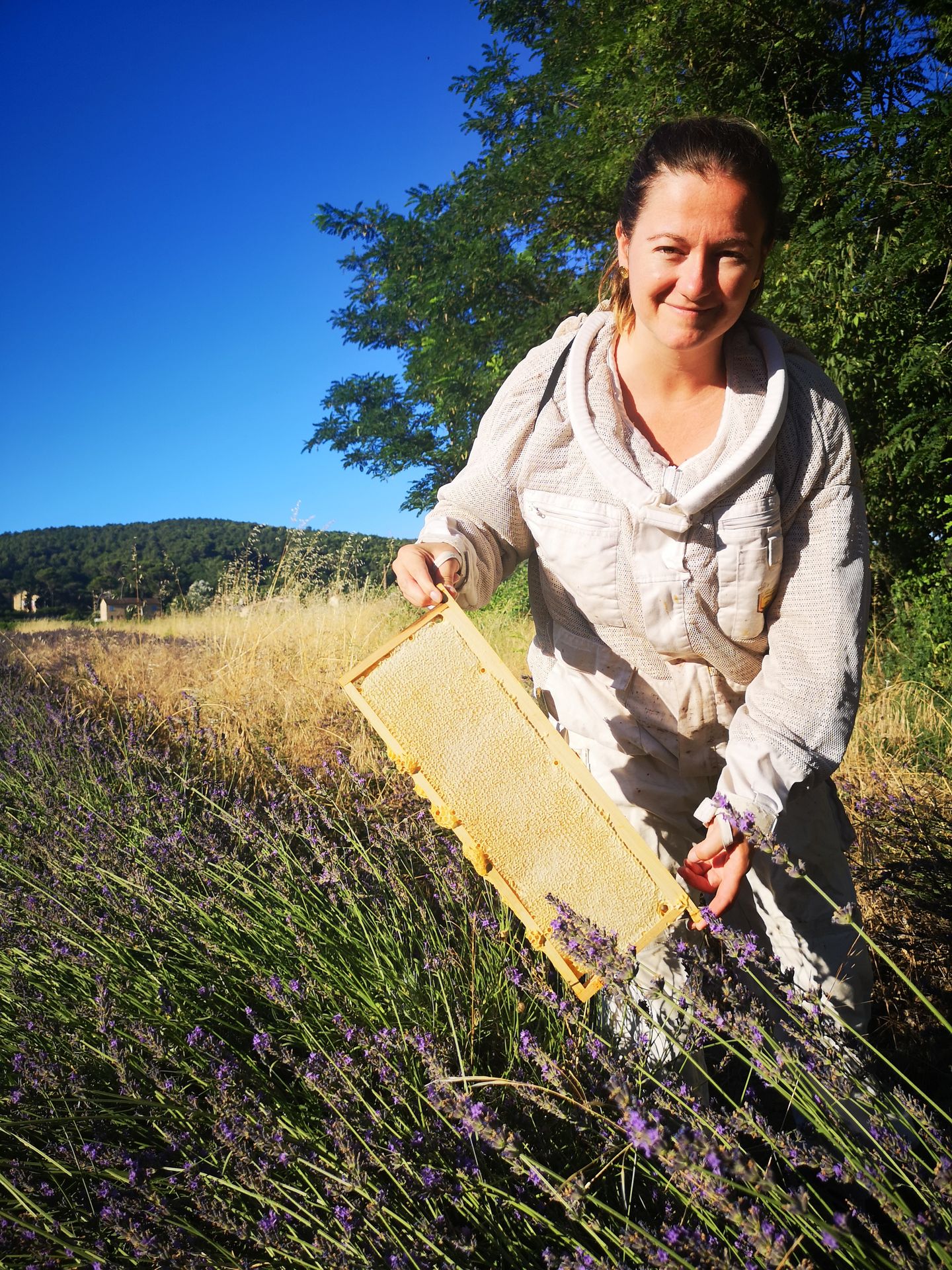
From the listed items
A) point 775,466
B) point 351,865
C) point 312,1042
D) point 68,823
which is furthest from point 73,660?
point 775,466

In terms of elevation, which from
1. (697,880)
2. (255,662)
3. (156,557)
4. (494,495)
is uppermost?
(156,557)

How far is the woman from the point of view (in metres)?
1.96

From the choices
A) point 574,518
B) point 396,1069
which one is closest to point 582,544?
point 574,518

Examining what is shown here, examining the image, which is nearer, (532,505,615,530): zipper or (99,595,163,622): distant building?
(532,505,615,530): zipper

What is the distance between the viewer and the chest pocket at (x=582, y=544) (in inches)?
85.7

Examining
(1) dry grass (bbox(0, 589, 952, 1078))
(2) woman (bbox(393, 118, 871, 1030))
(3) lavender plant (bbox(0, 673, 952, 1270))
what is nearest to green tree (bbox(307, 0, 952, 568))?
(1) dry grass (bbox(0, 589, 952, 1078))

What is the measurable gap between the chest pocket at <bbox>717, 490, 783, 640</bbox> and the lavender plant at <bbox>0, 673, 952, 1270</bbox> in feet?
2.78

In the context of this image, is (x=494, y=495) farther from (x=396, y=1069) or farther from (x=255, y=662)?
(x=255, y=662)

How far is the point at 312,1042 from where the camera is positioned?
6.57 feet

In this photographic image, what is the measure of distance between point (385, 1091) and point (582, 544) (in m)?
1.51

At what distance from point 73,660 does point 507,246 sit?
8.02 meters

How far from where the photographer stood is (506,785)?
1927mm

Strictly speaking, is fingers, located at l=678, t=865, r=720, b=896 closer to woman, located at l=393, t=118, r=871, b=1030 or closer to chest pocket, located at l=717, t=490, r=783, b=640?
woman, located at l=393, t=118, r=871, b=1030

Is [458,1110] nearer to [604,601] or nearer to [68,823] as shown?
[604,601]
